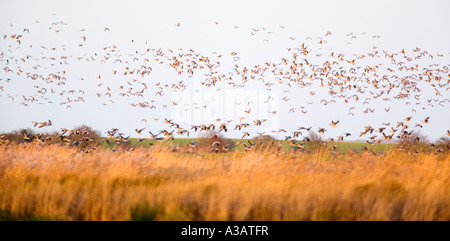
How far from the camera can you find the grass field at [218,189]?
7.40m

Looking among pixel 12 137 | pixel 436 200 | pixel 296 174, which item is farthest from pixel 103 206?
pixel 12 137

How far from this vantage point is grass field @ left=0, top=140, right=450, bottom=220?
7.40 metres

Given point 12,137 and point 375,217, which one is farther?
point 12,137

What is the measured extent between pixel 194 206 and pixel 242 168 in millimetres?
2463

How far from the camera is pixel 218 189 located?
8.29m

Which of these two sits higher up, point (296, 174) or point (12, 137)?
point (296, 174)

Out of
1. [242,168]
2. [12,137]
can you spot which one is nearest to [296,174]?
[242,168]

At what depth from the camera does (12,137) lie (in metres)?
47.5

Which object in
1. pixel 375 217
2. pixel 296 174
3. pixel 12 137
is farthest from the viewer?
pixel 12 137

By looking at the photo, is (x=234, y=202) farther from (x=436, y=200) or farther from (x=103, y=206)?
(x=436, y=200)

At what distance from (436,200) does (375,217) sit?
5.52 feet

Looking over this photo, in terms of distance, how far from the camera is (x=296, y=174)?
9383mm
